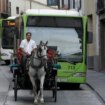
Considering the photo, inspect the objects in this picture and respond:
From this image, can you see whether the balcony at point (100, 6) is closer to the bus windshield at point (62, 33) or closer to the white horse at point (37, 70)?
the bus windshield at point (62, 33)

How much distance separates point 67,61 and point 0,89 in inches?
106

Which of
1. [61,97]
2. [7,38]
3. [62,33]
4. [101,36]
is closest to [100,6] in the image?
[101,36]

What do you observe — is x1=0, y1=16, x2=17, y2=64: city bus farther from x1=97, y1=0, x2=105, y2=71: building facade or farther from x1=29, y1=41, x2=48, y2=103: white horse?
x1=29, y1=41, x2=48, y2=103: white horse

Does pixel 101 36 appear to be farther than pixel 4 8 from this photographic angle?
No

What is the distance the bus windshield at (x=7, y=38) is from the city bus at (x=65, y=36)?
1807cm

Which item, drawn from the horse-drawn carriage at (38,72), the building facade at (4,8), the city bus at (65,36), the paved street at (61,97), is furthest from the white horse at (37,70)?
the building facade at (4,8)

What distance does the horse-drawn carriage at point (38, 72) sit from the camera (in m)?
14.5

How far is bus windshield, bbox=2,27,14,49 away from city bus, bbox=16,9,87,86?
18070 millimetres

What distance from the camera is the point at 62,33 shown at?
1877 centimetres

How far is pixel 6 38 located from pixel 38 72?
2301 cm

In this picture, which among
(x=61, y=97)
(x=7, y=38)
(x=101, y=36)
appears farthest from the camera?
(x=7, y=38)

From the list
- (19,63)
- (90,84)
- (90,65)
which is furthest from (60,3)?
(19,63)

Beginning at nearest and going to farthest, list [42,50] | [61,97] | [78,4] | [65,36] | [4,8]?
[42,50] → [61,97] → [65,36] → [78,4] → [4,8]

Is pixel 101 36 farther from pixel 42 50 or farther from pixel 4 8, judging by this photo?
pixel 4 8
